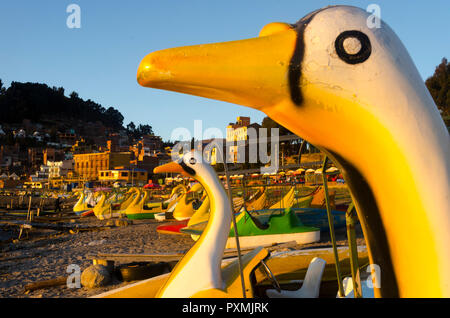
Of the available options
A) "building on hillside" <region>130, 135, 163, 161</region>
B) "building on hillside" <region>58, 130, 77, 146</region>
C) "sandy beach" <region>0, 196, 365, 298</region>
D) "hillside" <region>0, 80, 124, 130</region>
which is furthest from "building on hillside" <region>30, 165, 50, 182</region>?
"sandy beach" <region>0, 196, 365, 298</region>

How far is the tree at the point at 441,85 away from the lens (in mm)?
35594

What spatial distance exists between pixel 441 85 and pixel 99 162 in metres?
86.0

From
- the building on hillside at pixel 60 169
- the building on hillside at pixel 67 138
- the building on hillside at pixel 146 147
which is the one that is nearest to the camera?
the building on hillside at pixel 60 169

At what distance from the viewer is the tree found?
3559cm

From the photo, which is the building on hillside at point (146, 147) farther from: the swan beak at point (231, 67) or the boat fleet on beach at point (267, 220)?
the swan beak at point (231, 67)

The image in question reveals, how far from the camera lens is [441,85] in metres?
38.3

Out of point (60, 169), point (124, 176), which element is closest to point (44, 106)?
point (60, 169)

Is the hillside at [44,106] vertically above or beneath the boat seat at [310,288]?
above

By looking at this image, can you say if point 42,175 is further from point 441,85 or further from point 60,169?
point 441,85

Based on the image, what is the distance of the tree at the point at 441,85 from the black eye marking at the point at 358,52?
39.0 meters

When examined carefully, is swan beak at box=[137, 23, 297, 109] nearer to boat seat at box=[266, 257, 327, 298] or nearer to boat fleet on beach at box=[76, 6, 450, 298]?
boat fleet on beach at box=[76, 6, 450, 298]

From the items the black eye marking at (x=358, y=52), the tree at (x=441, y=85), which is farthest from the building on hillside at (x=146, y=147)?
the black eye marking at (x=358, y=52)

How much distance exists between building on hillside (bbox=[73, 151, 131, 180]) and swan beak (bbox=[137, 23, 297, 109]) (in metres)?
98.2

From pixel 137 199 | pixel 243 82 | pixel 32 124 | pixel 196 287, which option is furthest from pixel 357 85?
pixel 32 124
